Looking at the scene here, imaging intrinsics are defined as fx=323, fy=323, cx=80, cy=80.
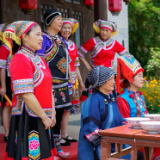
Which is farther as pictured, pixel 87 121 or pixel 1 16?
pixel 1 16

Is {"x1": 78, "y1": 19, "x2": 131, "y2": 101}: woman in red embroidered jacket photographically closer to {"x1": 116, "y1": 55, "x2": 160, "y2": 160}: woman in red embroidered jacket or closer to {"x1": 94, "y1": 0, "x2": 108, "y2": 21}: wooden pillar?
{"x1": 94, "y1": 0, "x2": 108, "y2": 21}: wooden pillar

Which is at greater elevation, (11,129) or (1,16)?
(1,16)

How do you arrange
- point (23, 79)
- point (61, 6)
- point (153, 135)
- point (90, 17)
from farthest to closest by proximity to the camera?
1. point (90, 17)
2. point (61, 6)
3. point (23, 79)
4. point (153, 135)

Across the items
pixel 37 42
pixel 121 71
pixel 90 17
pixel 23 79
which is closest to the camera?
pixel 23 79

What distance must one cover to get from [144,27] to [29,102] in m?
12.2

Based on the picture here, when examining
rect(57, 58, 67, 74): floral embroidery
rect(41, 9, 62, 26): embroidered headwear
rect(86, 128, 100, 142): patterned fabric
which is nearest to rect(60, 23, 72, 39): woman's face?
rect(41, 9, 62, 26): embroidered headwear

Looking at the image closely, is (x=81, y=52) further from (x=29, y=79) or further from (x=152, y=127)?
(x=152, y=127)

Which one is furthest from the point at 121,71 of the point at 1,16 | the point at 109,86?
the point at 1,16

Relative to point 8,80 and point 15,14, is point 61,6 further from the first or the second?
point 8,80

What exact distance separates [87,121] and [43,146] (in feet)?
1.48

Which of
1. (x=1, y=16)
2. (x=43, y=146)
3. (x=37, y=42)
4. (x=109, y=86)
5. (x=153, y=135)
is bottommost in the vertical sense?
(x=43, y=146)

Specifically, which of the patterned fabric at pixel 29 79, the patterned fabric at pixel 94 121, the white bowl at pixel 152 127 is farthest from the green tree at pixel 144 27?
the white bowl at pixel 152 127

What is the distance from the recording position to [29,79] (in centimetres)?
278

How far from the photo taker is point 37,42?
9.74 ft
